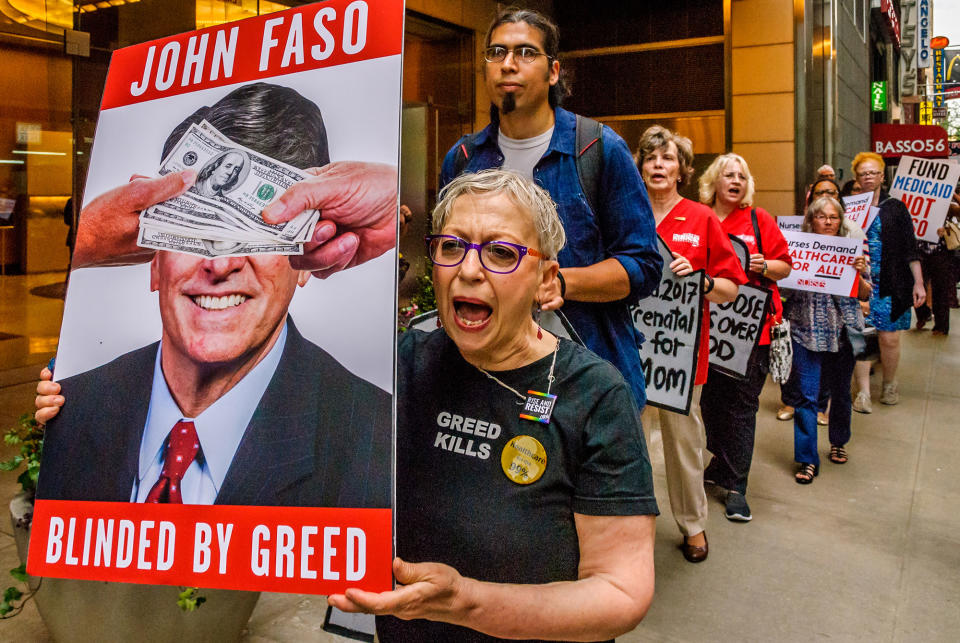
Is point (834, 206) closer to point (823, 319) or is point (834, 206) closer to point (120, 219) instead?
point (823, 319)

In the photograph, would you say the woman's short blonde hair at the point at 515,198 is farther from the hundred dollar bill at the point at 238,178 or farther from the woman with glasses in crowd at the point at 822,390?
the woman with glasses in crowd at the point at 822,390

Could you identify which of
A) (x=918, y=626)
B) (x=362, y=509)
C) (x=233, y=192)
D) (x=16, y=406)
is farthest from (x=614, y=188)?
(x=16, y=406)

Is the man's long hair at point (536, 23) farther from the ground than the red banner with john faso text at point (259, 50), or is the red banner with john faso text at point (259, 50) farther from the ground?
the man's long hair at point (536, 23)

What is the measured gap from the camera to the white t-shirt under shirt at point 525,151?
2.39 meters

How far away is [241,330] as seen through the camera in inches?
59.1

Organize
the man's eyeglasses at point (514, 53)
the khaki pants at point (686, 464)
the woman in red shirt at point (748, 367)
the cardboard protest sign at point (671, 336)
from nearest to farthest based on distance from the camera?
the man's eyeglasses at point (514, 53) → the cardboard protest sign at point (671, 336) → the khaki pants at point (686, 464) → the woman in red shirt at point (748, 367)

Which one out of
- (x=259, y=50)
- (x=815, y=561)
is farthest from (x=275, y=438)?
(x=815, y=561)

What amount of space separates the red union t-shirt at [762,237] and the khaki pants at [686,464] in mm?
949

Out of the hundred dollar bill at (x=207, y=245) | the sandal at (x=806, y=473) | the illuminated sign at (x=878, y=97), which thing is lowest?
the sandal at (x=806, y=473)

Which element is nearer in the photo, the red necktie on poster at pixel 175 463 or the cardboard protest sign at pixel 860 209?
the red necktie on poster at pixel 175 463

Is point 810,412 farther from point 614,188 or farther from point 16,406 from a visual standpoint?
point 16,406

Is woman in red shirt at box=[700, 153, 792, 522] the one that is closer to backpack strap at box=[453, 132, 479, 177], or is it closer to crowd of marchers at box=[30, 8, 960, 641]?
crowd of marchers at box=[30, 8, 960, 641]

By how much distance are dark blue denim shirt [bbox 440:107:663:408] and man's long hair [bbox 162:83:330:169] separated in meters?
0.96

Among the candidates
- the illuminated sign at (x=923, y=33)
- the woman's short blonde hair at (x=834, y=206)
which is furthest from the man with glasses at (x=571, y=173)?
the illuminated sign at (x=923, y=33)
